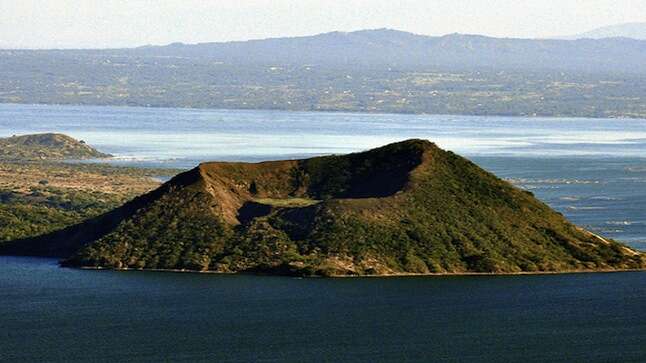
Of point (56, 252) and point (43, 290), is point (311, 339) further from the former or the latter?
point (56, 252)

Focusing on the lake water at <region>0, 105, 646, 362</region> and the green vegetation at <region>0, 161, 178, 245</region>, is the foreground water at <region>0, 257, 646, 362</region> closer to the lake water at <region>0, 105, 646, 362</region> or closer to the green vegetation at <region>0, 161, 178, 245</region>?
the lake water at <region>0, 105, 646, 362</region>

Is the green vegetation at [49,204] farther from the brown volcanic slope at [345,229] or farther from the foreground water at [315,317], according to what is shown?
the foreground water at [315,317]

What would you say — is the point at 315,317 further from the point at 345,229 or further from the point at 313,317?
the point at 345,229

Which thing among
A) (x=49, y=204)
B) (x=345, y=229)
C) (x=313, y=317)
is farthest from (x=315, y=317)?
(x=49, y=204)

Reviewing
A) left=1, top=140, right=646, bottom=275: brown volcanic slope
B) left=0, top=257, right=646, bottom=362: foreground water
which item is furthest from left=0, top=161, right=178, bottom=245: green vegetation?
left=0, top=257, right=646, bottom=362: foreground water

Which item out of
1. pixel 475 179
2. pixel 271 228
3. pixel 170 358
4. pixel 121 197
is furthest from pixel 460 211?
pixel 121 197

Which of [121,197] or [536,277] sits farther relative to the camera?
[121,197]
